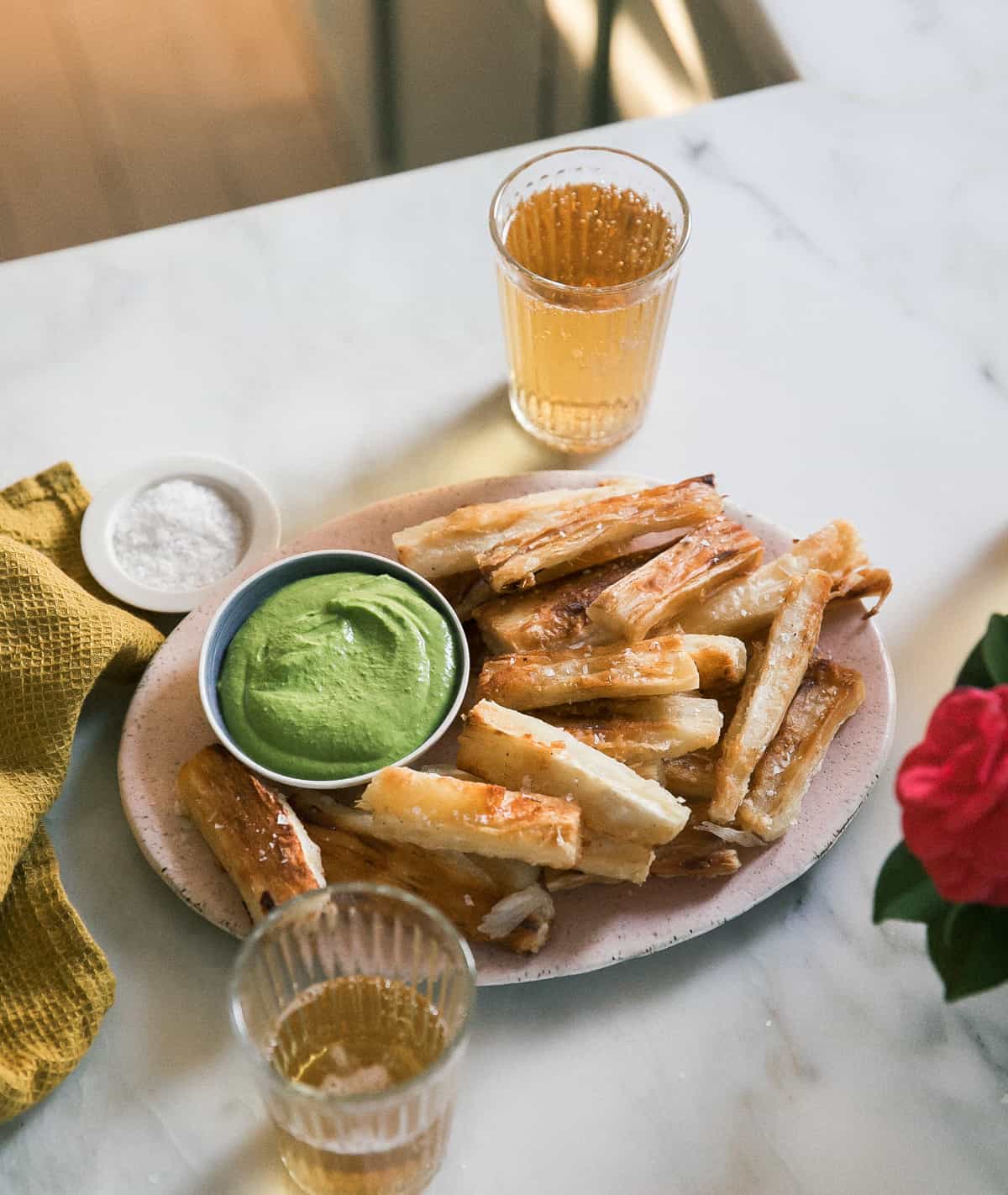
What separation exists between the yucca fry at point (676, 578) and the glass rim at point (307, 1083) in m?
0.36

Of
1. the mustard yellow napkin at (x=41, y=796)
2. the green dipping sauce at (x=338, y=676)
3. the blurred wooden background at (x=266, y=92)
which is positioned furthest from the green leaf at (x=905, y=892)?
the blurred wooden background at (x=266, y=92)

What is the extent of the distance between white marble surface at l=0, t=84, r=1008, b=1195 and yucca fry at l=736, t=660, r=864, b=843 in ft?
0.32

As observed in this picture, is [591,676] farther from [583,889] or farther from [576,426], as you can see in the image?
[576,426]

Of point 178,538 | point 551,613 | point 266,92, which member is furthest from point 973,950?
point 266,92

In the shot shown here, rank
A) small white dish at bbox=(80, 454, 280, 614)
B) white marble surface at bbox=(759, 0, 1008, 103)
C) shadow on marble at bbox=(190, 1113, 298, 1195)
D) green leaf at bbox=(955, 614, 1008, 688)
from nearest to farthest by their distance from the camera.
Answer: green leaf at bbox=(955, 614, 1008, 688) < shadow on marble at bbox=(190, 1113, 298, 1195) < small white dish at bbox=(80, 454, 280, 614) < white marble surface at bbox=(759, 0, 1008, 103)

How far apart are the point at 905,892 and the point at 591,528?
55cm

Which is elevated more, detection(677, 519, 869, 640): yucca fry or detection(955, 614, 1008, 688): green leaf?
detection(955, 614, 1008, 688): green leaf

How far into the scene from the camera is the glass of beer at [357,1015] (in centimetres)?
106

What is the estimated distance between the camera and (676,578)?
135 centimetres

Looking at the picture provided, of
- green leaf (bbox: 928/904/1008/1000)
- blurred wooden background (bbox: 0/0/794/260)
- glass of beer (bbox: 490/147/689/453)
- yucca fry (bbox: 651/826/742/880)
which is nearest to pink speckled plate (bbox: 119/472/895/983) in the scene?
yucca fry (bbox: 651/826/742/880)

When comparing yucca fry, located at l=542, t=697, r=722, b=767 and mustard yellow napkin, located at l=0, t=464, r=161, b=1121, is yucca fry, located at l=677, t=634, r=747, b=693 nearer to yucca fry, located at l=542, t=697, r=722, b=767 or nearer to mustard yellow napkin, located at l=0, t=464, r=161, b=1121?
yucca fry, located at l=542, t=697, r=722, b=767

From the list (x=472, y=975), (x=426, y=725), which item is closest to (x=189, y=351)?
(x=426, y=725)

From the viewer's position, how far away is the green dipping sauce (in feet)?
4.21

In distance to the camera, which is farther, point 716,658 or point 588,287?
point 588,287
